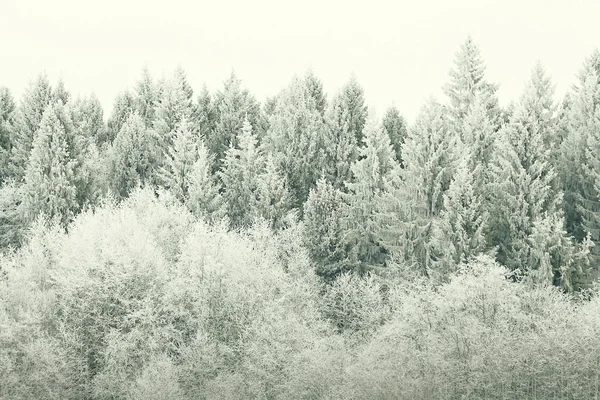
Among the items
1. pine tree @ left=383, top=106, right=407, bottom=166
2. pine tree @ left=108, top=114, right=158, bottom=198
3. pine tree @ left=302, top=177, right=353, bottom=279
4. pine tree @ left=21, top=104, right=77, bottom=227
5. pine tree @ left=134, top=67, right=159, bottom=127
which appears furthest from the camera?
pine tree @ left=134, top=67, right=159, bottom=127

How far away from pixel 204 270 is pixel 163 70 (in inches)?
1236

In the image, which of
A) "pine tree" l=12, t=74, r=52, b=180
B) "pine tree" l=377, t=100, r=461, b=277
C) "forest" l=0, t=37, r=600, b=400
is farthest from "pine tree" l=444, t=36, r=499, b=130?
"pine tree" l=12, t=74, r=52, b=180

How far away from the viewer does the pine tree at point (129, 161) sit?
193 feet

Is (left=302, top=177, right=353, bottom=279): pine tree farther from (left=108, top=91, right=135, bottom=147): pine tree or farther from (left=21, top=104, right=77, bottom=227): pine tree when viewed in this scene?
(left=108, top=91, right=135, bottom=147): pine tree

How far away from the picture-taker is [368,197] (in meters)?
53.7

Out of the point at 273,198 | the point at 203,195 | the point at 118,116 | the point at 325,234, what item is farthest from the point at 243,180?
the point at 118,116

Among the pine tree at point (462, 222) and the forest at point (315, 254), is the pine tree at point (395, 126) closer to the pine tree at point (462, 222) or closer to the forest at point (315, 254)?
the forest at point (315, 254)

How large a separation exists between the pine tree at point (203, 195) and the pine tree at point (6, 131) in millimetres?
17656

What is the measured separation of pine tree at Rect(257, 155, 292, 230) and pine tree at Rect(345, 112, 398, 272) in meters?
4.96

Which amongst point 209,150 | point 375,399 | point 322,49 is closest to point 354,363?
point 375,399

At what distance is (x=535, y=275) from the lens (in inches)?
1743

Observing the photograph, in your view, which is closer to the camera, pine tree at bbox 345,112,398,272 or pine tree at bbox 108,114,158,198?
pine tree at bbox 345,112,398,272

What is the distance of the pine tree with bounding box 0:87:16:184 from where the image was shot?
61.0 m

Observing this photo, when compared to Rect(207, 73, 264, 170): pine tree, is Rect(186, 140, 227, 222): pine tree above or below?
below
